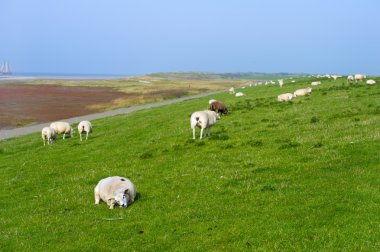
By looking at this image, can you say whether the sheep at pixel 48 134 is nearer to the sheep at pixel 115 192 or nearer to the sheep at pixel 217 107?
the sheep at pixel 217 107

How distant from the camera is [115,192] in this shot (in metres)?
14.8

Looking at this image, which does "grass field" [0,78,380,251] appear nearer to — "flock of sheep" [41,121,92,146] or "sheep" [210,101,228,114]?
"flock of sheep" [41,121,92,146]

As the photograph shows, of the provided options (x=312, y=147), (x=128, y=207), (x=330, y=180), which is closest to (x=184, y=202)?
(x=128, y=207)

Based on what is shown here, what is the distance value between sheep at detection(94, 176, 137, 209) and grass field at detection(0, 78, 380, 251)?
12.9 inches

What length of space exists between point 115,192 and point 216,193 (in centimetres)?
357

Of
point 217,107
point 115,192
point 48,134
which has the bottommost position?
point 48,134

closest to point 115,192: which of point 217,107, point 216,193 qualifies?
point 216,193

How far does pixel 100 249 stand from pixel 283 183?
21.8 ft

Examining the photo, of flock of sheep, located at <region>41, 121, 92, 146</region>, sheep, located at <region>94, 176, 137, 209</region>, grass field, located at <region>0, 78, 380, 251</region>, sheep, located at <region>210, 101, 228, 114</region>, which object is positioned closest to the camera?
grass field, located at <region>0, 78, 380, 251</region>

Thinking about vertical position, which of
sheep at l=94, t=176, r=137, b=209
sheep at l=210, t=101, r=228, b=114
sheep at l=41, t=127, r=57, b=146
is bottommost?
sheep at l=41, t=127, r=57, b=146

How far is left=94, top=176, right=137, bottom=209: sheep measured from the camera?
14500mm

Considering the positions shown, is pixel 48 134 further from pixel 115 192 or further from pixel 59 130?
pixel 115 192

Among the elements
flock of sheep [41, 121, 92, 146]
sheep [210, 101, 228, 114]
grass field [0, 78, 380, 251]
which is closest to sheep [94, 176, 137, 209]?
grass field [0, 78, 380, 251]

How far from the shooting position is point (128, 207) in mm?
14500
